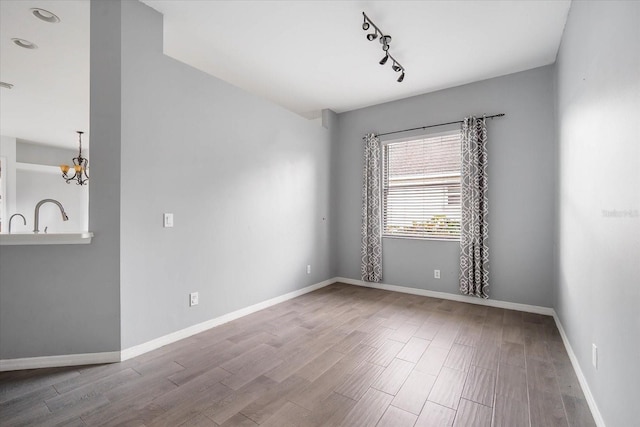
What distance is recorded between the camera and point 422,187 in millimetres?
4203

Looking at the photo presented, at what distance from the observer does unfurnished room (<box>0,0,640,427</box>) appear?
1693mm

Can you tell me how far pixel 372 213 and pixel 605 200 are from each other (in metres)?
3.09

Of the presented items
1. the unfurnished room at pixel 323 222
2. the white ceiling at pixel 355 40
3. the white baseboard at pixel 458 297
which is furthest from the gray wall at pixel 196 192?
the white baseboard at pixel 458 297

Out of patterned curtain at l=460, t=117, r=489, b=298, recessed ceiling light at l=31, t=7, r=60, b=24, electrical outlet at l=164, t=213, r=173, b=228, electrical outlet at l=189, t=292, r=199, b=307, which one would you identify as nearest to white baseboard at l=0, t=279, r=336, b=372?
electrical outlet at l=189, t=292, r=199, b=307

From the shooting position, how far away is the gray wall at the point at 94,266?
2.17m

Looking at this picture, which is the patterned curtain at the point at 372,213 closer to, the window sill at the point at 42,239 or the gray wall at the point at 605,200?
the gray wall at the point at 605,200

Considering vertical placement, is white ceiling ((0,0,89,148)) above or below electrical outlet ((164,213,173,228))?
above

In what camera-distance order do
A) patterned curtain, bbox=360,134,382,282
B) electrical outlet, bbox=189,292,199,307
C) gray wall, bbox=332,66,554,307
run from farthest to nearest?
1. patterned curtain, bbox=360,134,382,282
2. gray wall, bbox=332,66,554,307
3. electrical outlet, bbox=189,292,199,307

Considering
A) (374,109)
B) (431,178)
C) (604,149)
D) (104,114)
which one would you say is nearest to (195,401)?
(104,114)

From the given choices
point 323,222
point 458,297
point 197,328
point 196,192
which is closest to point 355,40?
point 196,192

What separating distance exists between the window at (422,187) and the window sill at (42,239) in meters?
3.69

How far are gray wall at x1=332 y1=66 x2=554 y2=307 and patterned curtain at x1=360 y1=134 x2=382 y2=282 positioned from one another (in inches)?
12.7

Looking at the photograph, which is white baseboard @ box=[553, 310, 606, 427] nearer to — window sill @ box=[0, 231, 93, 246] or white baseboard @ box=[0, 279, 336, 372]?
white baseboard @ box=[0, 279, 336, 372]

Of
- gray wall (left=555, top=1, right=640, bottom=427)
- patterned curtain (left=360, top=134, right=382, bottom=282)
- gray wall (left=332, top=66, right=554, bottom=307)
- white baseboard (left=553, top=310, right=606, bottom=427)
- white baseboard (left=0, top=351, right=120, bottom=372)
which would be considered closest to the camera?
gray wall (left=555, top=1, right=640, bottom=427)
